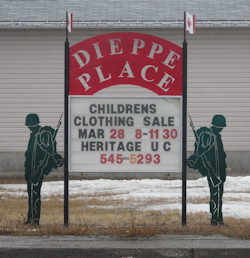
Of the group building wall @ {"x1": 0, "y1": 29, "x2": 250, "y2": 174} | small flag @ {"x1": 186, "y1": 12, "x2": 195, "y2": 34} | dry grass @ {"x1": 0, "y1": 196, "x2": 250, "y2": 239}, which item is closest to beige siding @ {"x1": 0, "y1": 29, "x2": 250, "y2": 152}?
building wall @ {"x1": 0, "y1": 29, "x2": 250, "y2": 174}

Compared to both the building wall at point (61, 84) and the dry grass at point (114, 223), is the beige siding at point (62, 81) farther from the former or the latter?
the dry grass at point (114, 223)

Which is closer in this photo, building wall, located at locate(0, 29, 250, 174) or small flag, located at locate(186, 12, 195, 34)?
small flag, located at locate(186, 12, 195, 34)

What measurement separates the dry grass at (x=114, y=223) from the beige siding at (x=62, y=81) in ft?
26.9

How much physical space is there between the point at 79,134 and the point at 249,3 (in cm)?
1403

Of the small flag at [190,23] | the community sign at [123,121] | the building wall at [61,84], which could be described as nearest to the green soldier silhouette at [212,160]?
the community sign at [123,121]

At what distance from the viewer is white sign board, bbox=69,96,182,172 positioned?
32.0 feet

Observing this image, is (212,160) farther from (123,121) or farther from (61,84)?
(61,84)

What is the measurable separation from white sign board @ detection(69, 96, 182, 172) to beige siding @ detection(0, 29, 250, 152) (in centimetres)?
1072

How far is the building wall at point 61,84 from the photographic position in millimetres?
20484

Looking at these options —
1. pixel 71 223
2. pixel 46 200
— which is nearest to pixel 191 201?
pixel 46 200

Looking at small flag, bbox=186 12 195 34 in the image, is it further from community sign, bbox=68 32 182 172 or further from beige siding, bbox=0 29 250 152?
beige siding, bbox=0 29 250 152

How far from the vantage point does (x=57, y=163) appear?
978 centimetres

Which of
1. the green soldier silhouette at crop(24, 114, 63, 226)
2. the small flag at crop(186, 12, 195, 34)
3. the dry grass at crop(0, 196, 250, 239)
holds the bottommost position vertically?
the dry grass at crop(0, 196, 250, 239)

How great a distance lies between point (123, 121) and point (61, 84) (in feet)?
36.2
